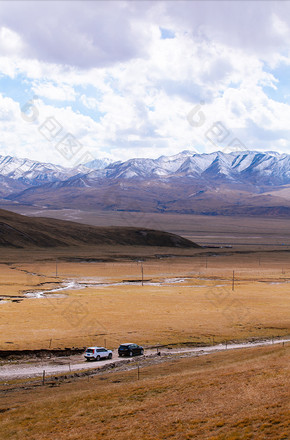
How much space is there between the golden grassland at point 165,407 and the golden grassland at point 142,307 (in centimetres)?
1563

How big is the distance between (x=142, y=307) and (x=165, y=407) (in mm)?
41625

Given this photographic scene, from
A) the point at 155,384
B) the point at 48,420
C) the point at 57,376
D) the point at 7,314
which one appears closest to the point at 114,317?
the point at 7,314

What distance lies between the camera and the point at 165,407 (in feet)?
70.4

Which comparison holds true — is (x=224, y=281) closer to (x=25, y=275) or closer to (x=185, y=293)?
(x=185, y=293)

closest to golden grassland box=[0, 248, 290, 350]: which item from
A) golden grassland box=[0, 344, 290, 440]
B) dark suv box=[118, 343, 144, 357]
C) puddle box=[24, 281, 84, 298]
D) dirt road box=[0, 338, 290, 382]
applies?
puddle box=[24, 281, 84, 298]

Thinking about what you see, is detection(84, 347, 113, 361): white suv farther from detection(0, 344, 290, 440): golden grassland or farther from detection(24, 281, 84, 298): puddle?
detection(24, 281, 84, 298): puddle

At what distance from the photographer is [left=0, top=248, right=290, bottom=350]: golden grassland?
147 feet

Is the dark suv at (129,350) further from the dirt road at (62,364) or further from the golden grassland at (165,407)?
the golden grassland at (165,407)

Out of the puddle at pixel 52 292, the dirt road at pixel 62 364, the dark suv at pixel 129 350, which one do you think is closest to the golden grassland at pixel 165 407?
the dirt road at pixel 62 364

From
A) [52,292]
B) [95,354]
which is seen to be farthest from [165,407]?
[52,292]

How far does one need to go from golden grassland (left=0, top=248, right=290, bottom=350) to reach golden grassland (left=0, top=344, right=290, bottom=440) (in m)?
15.6

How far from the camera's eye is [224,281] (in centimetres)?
10181

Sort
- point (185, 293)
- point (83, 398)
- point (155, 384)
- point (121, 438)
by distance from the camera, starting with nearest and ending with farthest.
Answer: point (121, 438) < point (83, 398) < point (155, 384) < point (185, 293)

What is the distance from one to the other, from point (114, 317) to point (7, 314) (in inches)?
519
